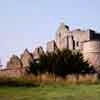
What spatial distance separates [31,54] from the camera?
173 ft

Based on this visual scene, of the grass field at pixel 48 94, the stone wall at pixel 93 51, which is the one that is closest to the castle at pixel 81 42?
the stone wall at pixel 93 51

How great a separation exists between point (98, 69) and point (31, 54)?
20864 mm

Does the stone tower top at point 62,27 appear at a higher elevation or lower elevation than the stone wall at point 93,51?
higher

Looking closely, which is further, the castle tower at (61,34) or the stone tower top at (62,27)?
the stone tower top at (62,27)

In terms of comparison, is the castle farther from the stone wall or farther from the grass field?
the grass field

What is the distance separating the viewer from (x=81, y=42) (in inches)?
1775

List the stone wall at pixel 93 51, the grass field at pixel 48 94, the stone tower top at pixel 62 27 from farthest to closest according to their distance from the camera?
the stone tower top at pixel 62 27 < the stone wall at pixel 93 51 < the grass field at pixel 48 94

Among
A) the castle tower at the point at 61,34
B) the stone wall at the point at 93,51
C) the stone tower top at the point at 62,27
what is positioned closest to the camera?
the stone wall at the point at 93,51

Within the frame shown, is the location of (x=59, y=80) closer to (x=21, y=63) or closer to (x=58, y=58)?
(x=58, y=58)

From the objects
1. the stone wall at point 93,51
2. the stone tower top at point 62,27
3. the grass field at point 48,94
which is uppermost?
the stone tower top at point 62,27

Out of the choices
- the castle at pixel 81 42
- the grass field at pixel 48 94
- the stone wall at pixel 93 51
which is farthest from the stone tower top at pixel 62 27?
the grass field at pixel 48 94

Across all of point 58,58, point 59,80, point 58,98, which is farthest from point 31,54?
point 58,98

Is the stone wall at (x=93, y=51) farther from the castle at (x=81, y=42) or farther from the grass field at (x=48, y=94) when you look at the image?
the grass field at (x=48, y=94)

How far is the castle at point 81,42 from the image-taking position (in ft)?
133
